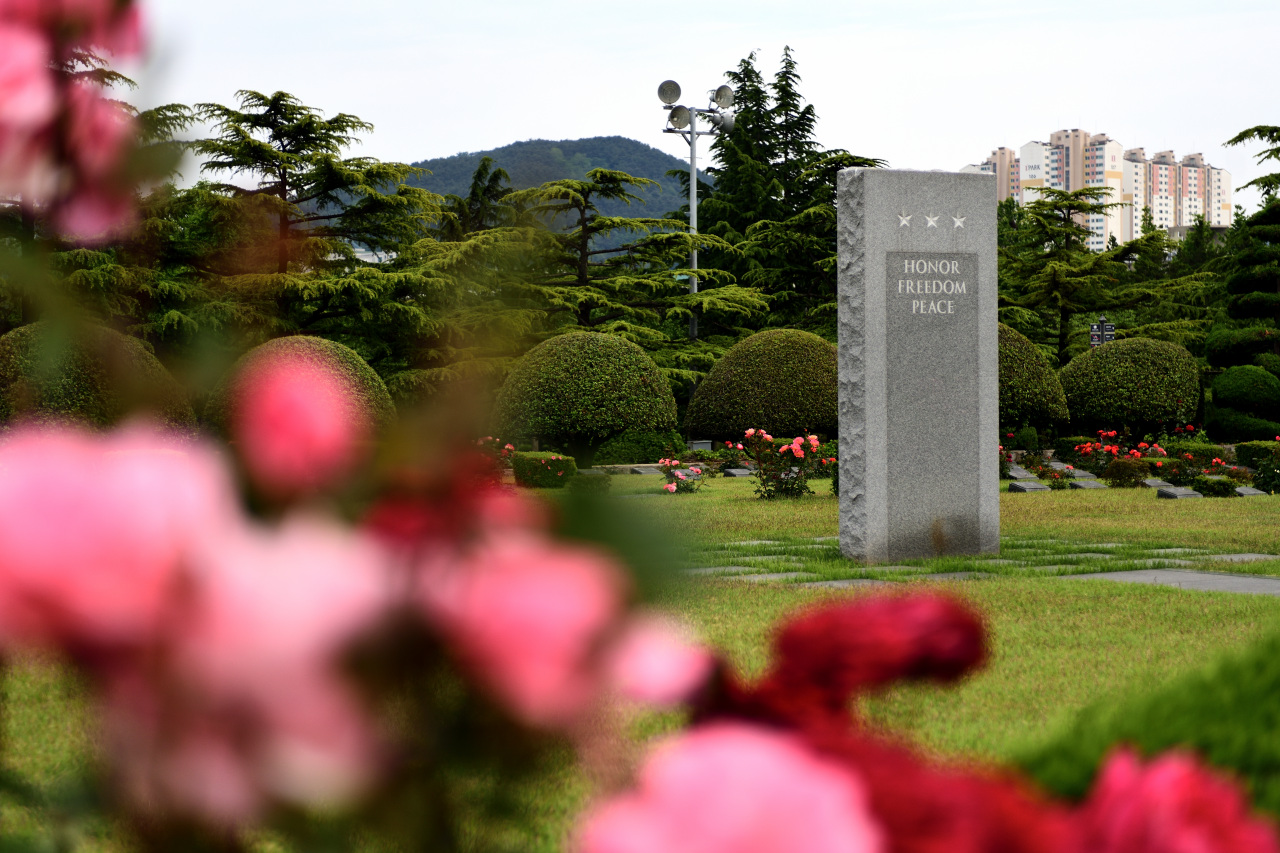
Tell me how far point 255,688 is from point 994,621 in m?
4.91

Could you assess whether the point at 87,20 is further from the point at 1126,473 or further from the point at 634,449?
the point at 634,449

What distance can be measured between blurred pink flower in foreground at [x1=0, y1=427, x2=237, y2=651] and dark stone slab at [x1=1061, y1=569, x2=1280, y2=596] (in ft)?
19.6

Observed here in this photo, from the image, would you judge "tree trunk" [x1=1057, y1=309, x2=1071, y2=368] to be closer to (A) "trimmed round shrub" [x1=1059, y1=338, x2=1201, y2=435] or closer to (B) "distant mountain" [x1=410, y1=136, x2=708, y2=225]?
(A) "trimmed round shrub" [x1=1059, y1=338, x2=1201, y2=435]

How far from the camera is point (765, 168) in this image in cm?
2780

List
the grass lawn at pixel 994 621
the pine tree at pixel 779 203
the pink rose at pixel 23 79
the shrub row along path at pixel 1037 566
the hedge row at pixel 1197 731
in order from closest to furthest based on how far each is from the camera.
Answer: the pink rose at pixel 23 79, the hedge row at pixel 1197 731, the grass lawn at pixel 994 621, the shrub row along path at pixel 1037 566, the pine tree at pixel 779 203

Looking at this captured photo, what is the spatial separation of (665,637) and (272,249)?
1.37ft

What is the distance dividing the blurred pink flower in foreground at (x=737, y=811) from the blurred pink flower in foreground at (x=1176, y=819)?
20 cm

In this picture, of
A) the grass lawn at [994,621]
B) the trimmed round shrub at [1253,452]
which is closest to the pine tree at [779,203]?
the trimmed round shrub at [1253,452]

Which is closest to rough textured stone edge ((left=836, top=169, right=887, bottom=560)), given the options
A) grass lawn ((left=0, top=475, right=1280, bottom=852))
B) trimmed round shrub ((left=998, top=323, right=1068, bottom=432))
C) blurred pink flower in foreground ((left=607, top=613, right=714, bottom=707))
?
grass lawn ((left=0, top=475, right=1280, bottom=852))

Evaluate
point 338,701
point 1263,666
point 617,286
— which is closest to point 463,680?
point 338,701

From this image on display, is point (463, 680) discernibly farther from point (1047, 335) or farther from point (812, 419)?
point (1047, 335)

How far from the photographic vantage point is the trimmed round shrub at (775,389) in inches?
699

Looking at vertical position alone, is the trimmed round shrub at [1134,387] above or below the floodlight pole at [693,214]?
below

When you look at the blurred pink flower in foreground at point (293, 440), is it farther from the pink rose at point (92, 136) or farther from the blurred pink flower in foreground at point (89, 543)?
the pink rose at point (92, 136)
